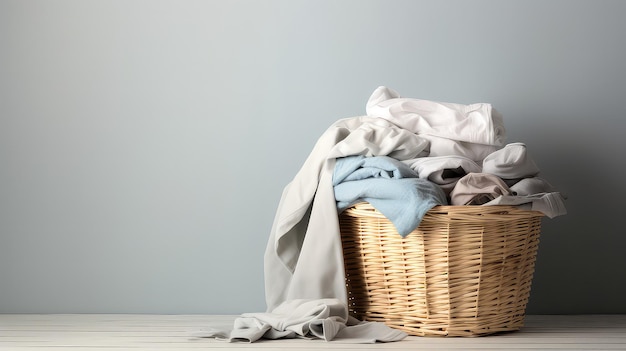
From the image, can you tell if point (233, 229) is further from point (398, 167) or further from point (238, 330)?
point (398, 167)

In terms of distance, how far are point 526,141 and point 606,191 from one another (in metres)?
0.28

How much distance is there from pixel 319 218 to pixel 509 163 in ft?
1.56

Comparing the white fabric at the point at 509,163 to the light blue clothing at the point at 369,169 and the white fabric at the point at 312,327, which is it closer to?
the light blue clothing at the point at 369,169

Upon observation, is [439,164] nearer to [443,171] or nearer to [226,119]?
[443,171]

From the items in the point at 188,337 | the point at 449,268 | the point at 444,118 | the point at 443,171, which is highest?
the point at 444,118

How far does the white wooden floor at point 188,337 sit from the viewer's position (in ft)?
5.49

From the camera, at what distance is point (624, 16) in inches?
90.0

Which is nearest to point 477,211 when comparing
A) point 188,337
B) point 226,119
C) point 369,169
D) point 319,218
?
point 369,169

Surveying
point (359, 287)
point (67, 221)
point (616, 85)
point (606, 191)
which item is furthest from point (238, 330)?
point (616, 85)

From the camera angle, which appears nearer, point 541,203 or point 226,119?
point 541,203

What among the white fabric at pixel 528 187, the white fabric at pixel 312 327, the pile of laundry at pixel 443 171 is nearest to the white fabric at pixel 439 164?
the pile of laundry at pixel 443 171

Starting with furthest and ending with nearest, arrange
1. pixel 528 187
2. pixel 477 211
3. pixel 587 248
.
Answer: pixel 587 248
pixel 528 187
pixel 477 211

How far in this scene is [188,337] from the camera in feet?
6.01

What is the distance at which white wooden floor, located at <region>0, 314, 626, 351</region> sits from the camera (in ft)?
5.49
